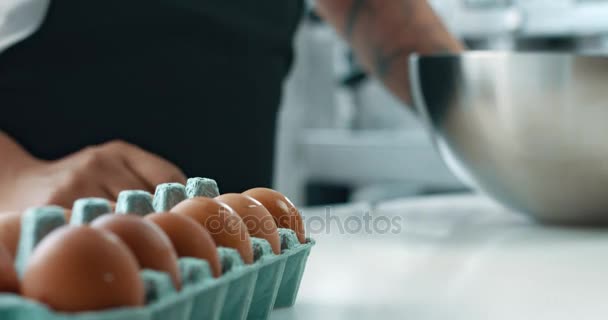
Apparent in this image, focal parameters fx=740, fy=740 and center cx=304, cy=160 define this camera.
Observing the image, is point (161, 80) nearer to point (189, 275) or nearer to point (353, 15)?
point (353, 15)

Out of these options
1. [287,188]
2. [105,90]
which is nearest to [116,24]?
[105,90]

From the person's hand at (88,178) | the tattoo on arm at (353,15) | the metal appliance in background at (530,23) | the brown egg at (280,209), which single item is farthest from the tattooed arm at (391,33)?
the metal appliance in background at (530,23)

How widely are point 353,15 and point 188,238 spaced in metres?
0.78

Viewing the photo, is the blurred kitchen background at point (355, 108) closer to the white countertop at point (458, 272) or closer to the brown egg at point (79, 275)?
the white countertop at point (458, 272)

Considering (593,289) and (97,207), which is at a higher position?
(97,207)

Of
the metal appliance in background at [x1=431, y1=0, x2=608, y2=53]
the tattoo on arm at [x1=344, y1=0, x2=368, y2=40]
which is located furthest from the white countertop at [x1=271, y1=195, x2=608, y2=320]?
the metal appliance in background at [x1=431, y1=0, x2=608, y2=53]

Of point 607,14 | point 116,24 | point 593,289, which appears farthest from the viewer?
point 607,14

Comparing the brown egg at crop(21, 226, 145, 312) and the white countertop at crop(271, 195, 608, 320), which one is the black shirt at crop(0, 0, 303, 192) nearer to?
the white countertop at crop(271, 195, 608, 320)

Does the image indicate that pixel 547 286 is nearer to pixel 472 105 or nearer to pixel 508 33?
pixel 472 105

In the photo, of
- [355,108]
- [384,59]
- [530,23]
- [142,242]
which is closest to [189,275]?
[142,242]

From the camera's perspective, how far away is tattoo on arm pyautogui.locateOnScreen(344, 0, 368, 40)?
1.02m

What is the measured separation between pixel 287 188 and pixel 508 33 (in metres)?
0.87

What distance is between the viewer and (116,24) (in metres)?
0.75

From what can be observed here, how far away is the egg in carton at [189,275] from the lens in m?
0.23
